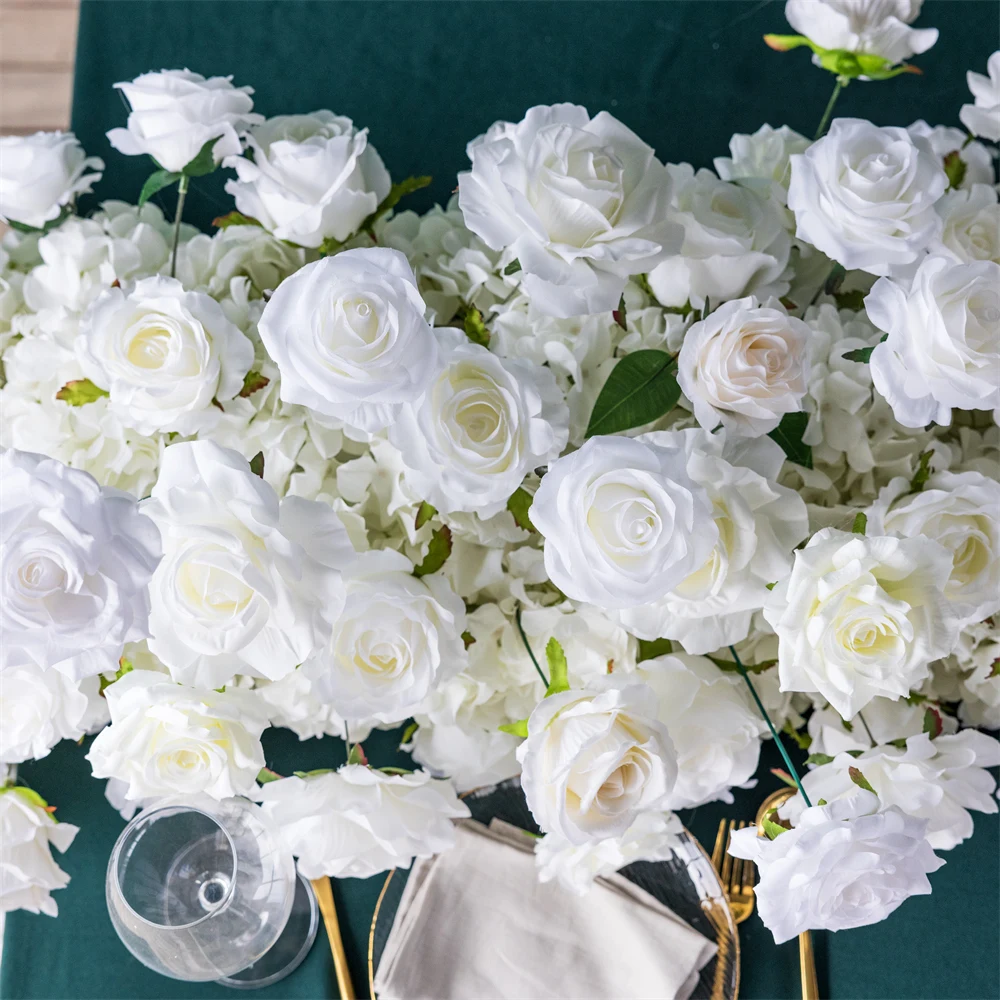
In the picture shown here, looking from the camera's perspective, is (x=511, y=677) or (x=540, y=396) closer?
(x=540, y=396)

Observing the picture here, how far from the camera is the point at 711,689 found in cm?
64

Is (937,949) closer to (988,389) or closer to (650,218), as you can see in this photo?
(988,389)

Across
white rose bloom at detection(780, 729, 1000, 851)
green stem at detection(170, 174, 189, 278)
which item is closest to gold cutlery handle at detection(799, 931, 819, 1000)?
white rose bloom at detection(780, 729, 1000, 851)

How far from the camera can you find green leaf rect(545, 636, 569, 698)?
0.60m

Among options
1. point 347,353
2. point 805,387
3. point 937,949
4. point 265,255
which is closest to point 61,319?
point 265,255

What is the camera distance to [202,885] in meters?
0.77

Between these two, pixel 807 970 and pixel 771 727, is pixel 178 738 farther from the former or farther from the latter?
pixel 807 970

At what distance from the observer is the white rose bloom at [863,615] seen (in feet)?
1.73

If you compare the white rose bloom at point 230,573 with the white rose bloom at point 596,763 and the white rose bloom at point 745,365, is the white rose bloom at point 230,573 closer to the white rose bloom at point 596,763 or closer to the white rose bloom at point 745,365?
the white rose bloom at point 596,763

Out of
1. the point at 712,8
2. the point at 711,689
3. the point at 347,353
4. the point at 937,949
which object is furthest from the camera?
the point at 712,8

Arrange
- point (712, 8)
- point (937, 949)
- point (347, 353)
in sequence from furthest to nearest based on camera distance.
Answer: point (712, 8), point (937, 949), point (347, 353)

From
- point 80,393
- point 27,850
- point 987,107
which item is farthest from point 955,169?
point 27,850

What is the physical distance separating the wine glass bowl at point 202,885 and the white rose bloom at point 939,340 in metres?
0.54

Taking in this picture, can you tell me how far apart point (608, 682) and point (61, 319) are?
504 millimetres
